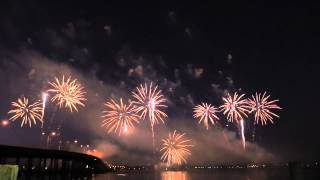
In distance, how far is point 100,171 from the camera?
586 ft

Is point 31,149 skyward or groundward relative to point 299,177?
skyward

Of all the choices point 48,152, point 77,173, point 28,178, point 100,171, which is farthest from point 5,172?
point 100,171

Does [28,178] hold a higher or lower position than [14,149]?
lower

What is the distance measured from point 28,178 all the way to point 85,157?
59.2 meters

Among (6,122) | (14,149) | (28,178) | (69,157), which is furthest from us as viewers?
(69,157)

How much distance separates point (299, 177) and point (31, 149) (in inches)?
2583

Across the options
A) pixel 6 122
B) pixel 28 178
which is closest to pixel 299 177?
pixel 6 122

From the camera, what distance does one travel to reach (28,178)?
6750cm

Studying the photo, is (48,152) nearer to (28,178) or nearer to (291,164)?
(28,178)

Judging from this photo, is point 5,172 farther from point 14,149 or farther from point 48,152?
point 48,152

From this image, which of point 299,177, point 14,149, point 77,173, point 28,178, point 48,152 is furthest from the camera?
point 77,173

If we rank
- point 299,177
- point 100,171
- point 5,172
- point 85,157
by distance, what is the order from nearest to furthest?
point 5,172 → point 299,177 → point 85,157 → point 100,171

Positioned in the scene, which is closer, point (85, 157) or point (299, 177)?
point (299, 177)

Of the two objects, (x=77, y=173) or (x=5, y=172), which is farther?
(x=77, y=173)
